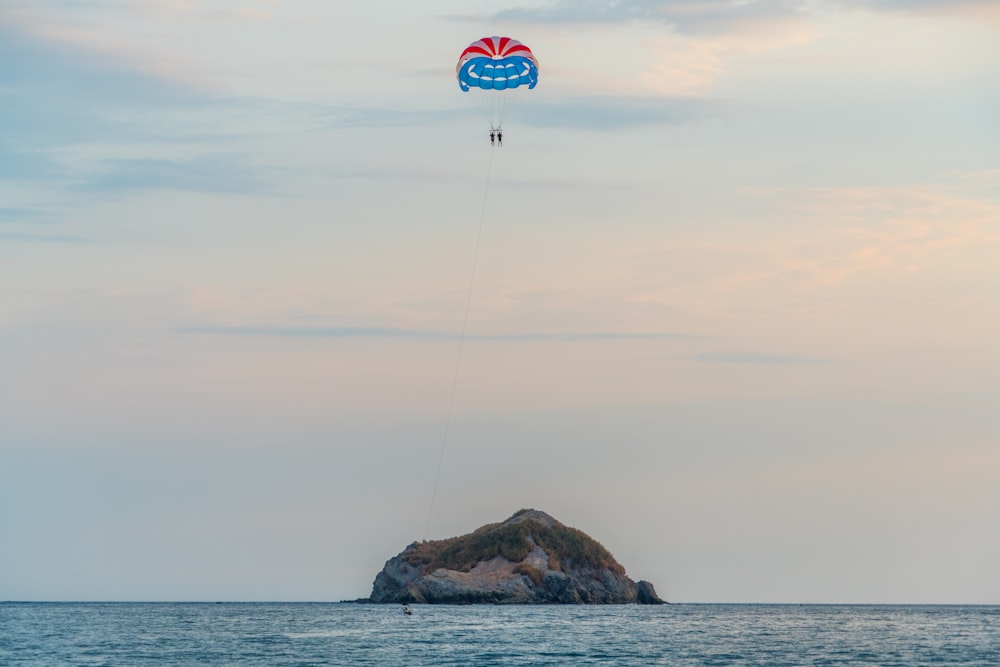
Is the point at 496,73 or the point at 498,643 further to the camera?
the point at 498,643

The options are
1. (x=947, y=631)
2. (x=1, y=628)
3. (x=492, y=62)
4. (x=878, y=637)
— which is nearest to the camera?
(x=492, y=62)

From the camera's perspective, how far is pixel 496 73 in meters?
75.1

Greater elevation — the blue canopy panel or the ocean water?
the blue canopy panel

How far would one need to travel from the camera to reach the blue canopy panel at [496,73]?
74.8 metres

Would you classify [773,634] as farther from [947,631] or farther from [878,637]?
[947,631]

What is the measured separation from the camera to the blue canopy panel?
245 ft

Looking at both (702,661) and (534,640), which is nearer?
(702,661)

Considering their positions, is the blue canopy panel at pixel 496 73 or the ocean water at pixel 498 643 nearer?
the blue canopy panel at pixel 496 73

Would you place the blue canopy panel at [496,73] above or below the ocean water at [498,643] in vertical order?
above

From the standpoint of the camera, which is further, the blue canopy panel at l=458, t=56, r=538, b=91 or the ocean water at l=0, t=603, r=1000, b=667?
the ocean water at l=0, t=603, r=1000, b=667

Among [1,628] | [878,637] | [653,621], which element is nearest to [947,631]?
[878,637]

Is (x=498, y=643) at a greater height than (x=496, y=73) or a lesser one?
lesser

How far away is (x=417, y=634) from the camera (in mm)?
117625

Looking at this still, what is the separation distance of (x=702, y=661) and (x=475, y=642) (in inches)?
926
